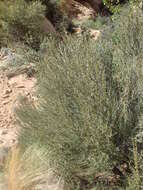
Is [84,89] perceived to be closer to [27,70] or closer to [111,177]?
[111,177]

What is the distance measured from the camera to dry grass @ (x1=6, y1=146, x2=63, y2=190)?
370 centimetres

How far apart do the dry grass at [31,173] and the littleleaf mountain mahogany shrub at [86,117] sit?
4.0 inches

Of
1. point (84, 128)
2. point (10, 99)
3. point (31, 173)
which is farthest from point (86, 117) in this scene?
point (10, 99)

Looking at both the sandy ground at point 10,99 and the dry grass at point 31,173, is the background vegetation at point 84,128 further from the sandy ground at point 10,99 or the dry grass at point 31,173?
the sandy ground at point 10,99

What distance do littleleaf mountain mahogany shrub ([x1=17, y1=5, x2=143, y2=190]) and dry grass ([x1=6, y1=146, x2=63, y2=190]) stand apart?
0.10m

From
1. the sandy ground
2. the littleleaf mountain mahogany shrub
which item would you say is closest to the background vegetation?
the littleleaf mountain mahogany shrub

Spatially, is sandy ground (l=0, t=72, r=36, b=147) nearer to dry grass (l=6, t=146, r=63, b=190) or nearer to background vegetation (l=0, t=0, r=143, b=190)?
background vegetation (l=0, t=0, r=143, b=190)

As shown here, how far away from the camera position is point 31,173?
3.73 meters

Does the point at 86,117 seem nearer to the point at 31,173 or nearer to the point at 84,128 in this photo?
the point at 84,128

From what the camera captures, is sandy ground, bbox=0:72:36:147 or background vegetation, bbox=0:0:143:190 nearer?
background vegetation, bbox=0:0:143:190

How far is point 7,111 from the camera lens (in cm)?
609

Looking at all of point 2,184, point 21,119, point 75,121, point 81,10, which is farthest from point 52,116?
point 81,10

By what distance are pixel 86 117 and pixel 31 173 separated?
0.81 meters

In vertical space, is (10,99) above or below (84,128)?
below
